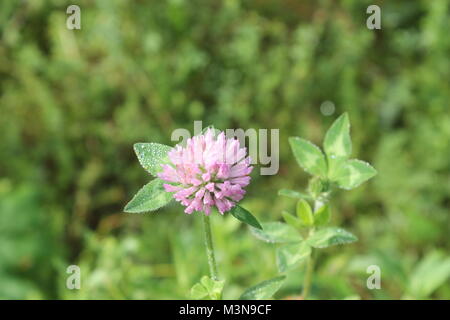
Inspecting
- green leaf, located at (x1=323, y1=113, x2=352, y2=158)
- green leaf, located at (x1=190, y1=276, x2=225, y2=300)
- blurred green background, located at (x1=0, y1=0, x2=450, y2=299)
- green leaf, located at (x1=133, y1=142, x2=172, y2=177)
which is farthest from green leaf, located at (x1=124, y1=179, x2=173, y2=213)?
blurred green background, located at (x1=0, y1=0, x2=450, y2=299)

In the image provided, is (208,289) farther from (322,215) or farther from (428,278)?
(428,278)

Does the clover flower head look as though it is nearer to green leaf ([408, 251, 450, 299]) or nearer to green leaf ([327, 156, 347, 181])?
green leaf ([327, 156, 347, 181])

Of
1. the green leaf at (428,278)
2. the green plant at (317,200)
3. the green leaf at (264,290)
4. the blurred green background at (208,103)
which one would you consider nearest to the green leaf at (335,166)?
the green plant at (317,200)

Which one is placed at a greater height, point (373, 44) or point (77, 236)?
point (373, 44)

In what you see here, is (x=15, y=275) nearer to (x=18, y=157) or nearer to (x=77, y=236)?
(x=77, y=236)
